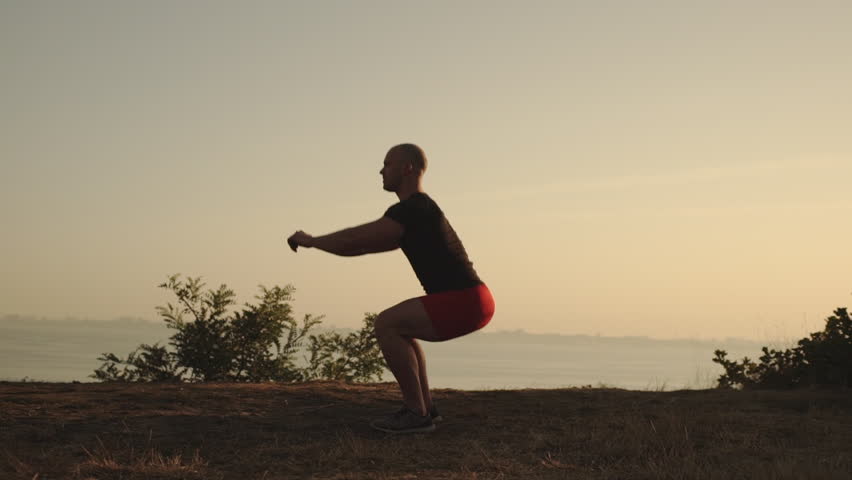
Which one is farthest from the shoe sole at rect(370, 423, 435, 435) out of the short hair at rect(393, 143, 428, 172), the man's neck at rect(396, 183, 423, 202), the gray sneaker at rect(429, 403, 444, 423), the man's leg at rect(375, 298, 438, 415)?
the short hair at rect(393, 143, 428, 172)

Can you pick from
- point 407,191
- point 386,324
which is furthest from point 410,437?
point 407,191

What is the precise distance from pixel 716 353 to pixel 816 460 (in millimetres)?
4580

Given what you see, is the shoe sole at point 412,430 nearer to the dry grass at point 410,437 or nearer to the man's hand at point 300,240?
the dry grass at point 410,437

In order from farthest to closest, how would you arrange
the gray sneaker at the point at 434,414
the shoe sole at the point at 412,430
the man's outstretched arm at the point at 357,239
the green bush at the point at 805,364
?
the green bush at the point at 805,364
the gray sneaker at the point at 434,414
the shoe sole at the point at 412,430
the man's outstretched arm at the point at 357,239

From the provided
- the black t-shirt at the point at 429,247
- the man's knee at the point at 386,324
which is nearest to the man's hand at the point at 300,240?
the black t-shirt at the point at 429,247

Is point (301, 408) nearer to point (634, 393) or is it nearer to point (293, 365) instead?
point (634, 393)

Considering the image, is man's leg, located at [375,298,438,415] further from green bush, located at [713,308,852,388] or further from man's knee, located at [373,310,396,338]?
green bush, located at [713,308,852,388]

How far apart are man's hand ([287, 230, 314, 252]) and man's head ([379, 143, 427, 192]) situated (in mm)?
753

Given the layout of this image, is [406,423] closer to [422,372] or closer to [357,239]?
[422,372]

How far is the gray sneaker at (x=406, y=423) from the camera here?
238 inches

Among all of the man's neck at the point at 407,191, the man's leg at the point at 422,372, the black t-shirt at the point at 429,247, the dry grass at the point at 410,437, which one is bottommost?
the dry grass at the point at 410,437

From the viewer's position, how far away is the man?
578 centimetres

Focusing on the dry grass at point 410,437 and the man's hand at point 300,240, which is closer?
the dry grass at point 410,437

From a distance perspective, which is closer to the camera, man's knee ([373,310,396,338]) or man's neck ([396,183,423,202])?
man's knee ([373,310,396,338])
